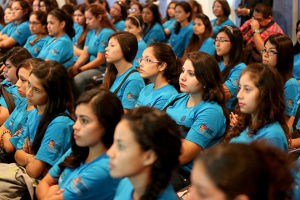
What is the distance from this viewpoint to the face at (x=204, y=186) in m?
1.15

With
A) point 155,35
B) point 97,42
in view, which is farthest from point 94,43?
point 155,35

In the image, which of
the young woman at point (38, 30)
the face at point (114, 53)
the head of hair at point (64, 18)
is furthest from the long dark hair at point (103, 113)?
the young woman at point (38, 30)

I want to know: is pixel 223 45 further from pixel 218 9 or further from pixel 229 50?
pixel 218 9

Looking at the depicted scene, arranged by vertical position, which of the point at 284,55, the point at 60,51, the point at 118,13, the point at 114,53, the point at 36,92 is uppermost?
the point at 36,92

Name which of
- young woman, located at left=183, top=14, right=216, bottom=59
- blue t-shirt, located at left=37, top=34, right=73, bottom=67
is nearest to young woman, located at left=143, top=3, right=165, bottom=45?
young woman, located at left=183, top=14, right=216, bottom=59

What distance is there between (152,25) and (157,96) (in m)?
2.98

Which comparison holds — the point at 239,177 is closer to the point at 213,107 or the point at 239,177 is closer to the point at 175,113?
the point at 213,107

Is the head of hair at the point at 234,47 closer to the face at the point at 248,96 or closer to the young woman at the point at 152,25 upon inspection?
the face at the point at 248,96

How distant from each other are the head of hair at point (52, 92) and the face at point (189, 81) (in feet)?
2.03

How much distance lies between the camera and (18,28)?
204 inches

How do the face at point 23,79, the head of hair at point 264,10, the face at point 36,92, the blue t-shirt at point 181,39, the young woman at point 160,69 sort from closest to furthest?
the face at point 36,92
the face at point 23,79
the young woman at point 160,69
the head of hair at point 264,10
the blue t-shirt at point 181,39

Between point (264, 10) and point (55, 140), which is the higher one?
point (55, 140)

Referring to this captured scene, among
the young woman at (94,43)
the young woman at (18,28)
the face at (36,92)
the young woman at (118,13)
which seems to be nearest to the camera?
the face at (36,92)

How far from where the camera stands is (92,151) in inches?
75.0
